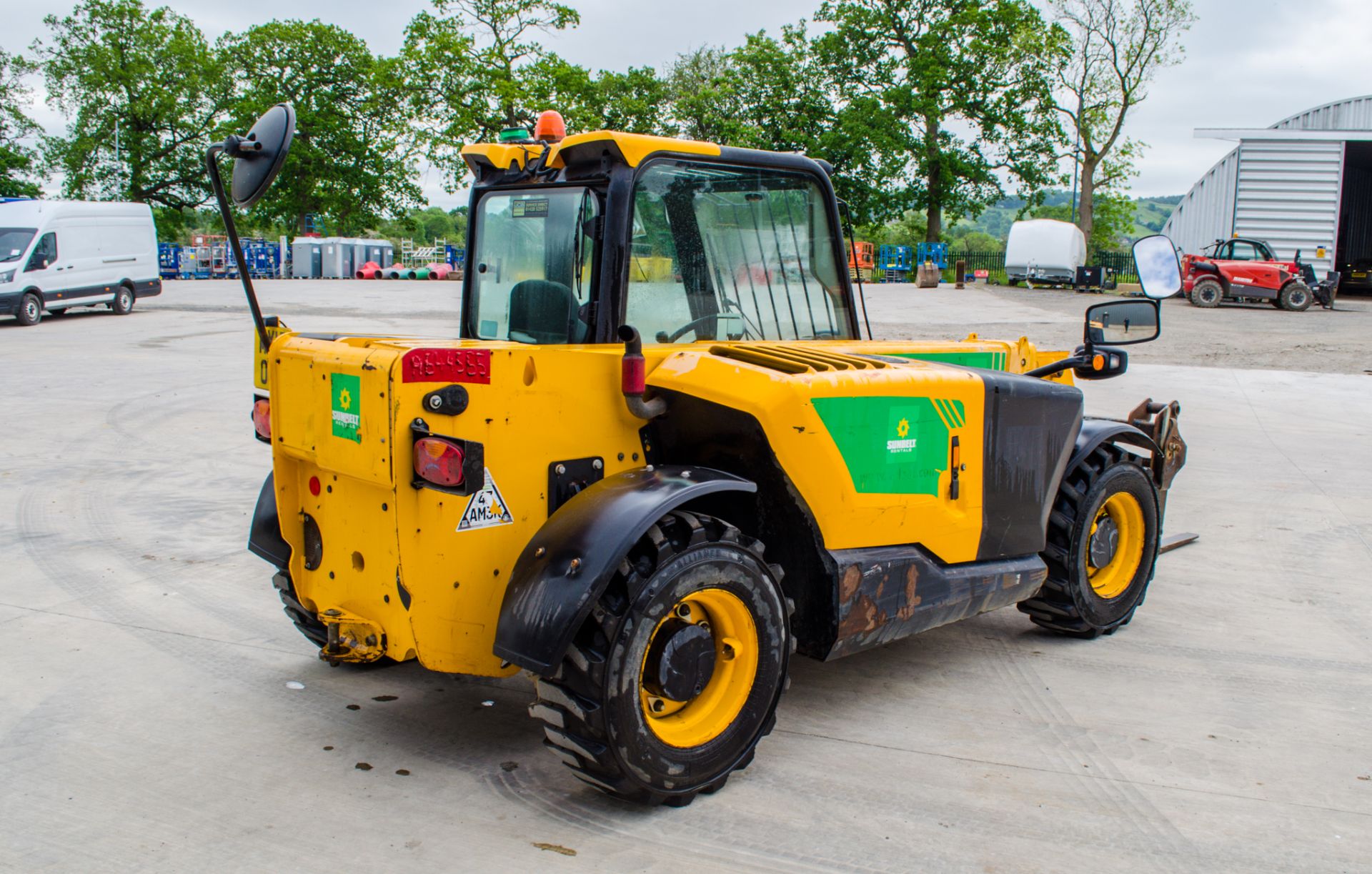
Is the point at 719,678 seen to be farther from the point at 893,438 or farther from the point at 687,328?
the point at 687,328

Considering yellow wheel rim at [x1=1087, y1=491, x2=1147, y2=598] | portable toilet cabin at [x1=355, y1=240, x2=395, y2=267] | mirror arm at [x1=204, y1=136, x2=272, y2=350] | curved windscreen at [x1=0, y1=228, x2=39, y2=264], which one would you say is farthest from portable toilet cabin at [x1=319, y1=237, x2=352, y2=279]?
mirror arm at [x1=204, y1=136, x2=272, y2=350]

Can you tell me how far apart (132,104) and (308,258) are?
14886 millimetres

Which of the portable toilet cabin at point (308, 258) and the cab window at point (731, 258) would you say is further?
the portable toilet cabin at point (308, 258)

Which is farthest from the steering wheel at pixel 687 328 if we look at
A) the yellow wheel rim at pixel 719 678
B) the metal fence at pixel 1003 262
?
the metal fence at pixel 1003 262

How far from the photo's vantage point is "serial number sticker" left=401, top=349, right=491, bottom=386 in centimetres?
321

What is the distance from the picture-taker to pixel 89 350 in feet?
55.0

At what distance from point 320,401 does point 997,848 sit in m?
2.46

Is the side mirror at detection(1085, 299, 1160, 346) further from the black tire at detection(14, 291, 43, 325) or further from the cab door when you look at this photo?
the cab door

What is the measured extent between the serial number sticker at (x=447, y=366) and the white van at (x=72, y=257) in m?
21.2

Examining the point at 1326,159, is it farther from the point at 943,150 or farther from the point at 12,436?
the point at 12,436

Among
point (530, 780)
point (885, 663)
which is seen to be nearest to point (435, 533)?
point (530, 780)

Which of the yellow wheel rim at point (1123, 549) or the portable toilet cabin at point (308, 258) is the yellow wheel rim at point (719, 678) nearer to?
the yellow wheel rim at point (1123, 549)

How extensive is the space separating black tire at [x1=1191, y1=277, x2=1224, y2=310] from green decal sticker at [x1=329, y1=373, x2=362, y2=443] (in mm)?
28038

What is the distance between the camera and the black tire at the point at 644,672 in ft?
10.4
